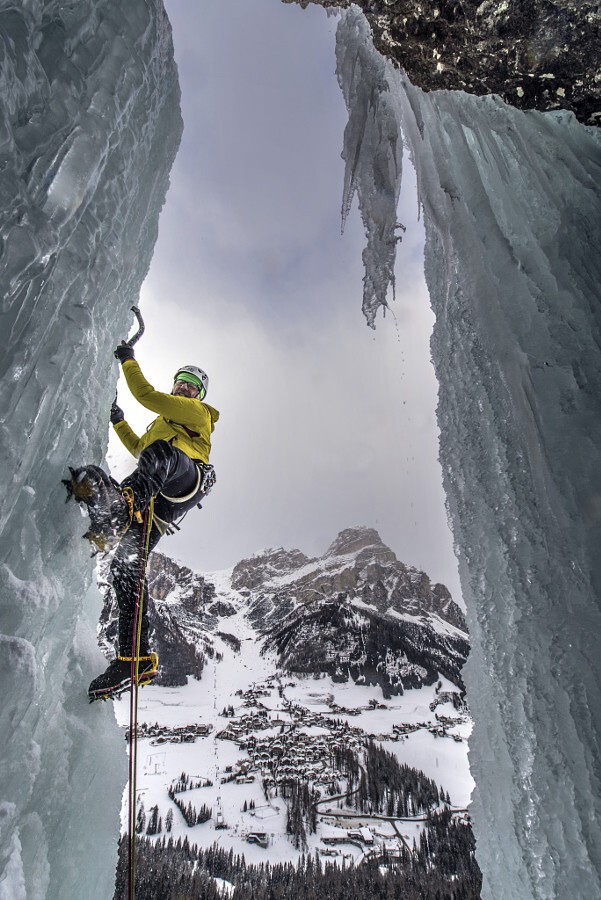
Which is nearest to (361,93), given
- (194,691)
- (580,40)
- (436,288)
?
(580,40)

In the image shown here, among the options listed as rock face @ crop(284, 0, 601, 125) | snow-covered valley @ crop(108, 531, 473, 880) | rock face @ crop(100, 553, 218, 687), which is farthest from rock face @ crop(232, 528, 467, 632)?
rock face @ crop(284, 0, 601, 125)

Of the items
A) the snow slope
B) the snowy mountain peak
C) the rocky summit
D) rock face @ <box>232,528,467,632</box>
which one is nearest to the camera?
the snow slope

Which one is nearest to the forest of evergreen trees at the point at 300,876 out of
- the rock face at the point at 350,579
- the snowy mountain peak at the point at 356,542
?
the rock face at the point at 350,579

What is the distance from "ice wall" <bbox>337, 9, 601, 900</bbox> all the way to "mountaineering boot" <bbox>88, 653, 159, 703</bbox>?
2.18 m

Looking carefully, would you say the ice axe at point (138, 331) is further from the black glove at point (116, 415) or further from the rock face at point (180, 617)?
the rock face at point (180, 617)

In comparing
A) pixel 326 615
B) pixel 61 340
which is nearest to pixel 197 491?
pixel 61 340

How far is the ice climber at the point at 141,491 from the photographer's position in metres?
2.71

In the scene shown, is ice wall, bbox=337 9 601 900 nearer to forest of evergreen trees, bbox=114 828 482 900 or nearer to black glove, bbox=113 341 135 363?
black glove, bbox=113 341 135 363

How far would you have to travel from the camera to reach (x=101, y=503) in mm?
2652

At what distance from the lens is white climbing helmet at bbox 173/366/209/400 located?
4.17 meters

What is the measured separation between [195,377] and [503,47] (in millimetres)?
3358

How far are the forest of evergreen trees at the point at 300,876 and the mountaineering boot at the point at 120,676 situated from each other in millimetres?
44513

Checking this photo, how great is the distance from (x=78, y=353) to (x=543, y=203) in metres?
3.08

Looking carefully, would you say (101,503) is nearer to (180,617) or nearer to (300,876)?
(300,876)
